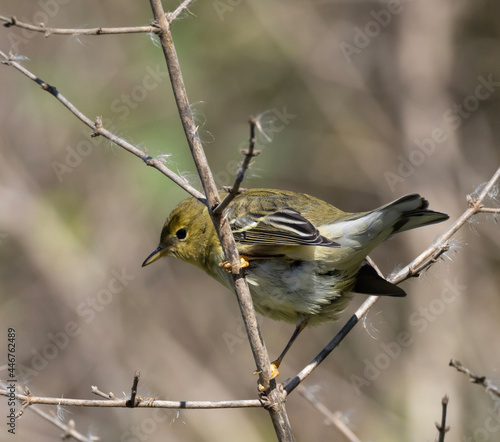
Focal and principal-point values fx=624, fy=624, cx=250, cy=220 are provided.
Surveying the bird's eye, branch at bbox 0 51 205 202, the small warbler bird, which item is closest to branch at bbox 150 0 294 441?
branch at bbox 0 51 205 202

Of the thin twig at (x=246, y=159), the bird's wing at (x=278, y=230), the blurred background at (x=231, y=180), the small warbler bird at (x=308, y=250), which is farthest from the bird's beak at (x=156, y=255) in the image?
the thin twig at (x=246, y=159)

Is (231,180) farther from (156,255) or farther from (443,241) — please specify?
(443,241)

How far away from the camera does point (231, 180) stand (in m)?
6.39

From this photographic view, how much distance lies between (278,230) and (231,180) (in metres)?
2.92

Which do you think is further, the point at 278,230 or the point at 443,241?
the point at 278,230

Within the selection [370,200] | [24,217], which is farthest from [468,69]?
[24,217]

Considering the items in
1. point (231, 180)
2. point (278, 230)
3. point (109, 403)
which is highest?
point (231, 180)

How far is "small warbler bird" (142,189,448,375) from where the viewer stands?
3312mm

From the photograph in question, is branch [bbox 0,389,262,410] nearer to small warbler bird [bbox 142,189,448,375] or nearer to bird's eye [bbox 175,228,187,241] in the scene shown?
small warbler bird [bbox 142,189,448,375]

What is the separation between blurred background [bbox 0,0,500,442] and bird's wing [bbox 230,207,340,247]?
1.99 meters

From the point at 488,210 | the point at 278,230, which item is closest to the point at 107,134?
the point at 278,230

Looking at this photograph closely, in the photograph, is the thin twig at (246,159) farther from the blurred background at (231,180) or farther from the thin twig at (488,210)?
the blurred background at (231,180)

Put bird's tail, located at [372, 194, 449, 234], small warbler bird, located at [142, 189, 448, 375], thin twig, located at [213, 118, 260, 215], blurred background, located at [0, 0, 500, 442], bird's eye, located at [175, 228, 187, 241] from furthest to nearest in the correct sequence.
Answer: blurred background, located at [0, 0, 500, 442] → bird's eye, located at [175, 228, 187, 241] → small warbler bird, located at [142, 189, 448, 375] → bird's tail, located at [372, 194, 449, 234] → thin twig, located at [213, 118, 260, 215]

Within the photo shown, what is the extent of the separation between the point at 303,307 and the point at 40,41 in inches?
169
